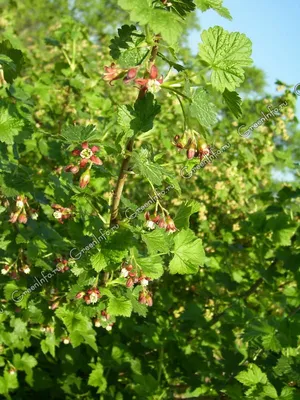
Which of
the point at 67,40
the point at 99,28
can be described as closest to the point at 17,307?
the point at 67,40

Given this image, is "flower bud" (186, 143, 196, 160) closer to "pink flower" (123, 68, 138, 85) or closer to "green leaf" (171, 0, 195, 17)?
"pink flower" (123, 68, 138, 85)

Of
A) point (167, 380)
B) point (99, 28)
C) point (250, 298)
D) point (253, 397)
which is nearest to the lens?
point (253, 397)

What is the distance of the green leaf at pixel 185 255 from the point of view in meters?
1.82

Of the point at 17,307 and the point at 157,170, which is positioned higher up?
the point at 157,170

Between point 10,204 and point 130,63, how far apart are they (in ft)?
3.76

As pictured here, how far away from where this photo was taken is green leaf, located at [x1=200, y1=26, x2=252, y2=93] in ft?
4.77

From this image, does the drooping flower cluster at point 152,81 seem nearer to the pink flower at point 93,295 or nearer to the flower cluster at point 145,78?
the flower cluster at point 145,78

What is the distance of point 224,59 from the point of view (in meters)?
1.46

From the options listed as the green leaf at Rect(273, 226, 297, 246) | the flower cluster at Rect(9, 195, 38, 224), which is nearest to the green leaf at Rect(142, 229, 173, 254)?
the flower cluster at Rect(9, 195, 38, 224)

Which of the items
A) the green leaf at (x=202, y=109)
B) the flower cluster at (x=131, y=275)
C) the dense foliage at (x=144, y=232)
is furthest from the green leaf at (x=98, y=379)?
the green leaf at (x=202, y=109)

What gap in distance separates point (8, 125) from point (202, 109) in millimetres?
882

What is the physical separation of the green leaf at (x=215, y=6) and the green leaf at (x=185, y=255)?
829 millimetres

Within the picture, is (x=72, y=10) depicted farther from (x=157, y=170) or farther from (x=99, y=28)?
(x=157, y=170)

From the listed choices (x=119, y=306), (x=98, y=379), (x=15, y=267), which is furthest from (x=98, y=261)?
(x=98, y=379)
